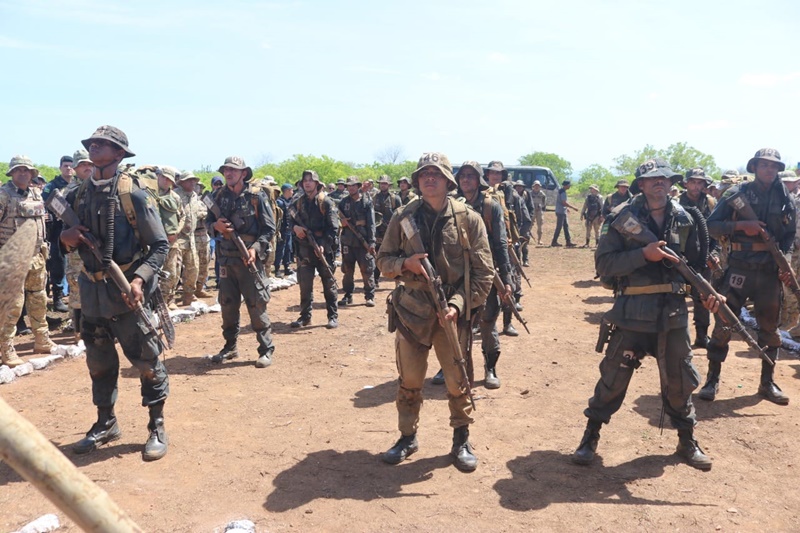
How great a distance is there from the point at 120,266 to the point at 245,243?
107 inches

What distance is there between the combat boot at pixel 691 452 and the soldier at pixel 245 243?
455 centimetres

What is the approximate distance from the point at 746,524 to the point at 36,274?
746 centimetres

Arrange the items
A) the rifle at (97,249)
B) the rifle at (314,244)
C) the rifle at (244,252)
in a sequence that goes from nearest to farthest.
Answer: the rifle at (97,249) < the rifle at (244,252) < the rifle at (314,244)

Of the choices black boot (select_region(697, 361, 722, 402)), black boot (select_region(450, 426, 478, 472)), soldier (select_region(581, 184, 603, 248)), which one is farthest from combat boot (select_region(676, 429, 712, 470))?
soldier (select_region(581, 184, 603, 248))

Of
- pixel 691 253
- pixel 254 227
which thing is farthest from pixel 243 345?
pixel 691 253

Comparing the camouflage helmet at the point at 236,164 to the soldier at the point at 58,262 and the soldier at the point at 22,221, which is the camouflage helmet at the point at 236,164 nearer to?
the soldier at the point at 22,221

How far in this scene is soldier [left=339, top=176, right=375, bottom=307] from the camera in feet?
35.8

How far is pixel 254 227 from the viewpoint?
7.38 meters

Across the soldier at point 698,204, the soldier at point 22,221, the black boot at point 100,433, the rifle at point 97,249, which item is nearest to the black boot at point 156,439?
the black boot at point 100,433

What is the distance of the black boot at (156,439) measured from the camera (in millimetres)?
4723

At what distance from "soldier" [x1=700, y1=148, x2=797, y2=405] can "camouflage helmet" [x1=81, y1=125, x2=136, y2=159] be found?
Answer: 527cm

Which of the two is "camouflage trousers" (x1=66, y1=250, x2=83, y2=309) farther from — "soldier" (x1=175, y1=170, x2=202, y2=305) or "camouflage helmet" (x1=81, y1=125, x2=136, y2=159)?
"camouflage helmet" (x1=81, y1=125, x2=136, y2=159)

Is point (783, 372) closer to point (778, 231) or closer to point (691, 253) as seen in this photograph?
point (778, 231)

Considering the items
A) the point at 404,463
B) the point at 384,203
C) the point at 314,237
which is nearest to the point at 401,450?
the point at 404,463
